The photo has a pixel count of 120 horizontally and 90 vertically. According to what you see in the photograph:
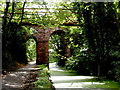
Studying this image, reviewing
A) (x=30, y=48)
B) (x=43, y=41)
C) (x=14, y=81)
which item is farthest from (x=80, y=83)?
(x=30, y=48)

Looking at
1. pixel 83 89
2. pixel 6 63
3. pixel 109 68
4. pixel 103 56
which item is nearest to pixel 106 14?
pixel 103 56

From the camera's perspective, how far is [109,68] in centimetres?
816

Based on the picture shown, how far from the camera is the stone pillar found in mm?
21344

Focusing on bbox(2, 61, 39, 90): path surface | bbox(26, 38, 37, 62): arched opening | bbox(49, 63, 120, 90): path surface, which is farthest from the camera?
bbox(26, 38, 37, 62): arched opening

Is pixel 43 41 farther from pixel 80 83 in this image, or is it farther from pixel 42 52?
pixel 80 83

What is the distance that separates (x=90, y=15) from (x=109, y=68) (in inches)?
90.8

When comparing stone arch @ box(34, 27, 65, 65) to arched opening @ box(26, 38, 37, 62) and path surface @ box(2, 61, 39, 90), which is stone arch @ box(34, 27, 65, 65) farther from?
path surface @ box(2, 61, 39, 90)

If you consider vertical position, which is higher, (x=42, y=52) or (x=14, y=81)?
(x=42, y=52)

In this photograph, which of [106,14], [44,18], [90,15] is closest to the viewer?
[106,14]

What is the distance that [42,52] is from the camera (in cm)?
2152

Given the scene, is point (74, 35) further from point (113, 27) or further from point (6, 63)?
point (6, 63)

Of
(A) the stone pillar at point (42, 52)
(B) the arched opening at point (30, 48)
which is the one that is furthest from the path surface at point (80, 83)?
(B) the arched opening at point (30, 48)

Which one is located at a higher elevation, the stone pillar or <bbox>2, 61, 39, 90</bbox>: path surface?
the stone pillar

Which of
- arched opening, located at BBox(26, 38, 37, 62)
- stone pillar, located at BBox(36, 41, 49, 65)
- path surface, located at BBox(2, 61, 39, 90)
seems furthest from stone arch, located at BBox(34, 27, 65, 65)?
path surface, located at BBox(2, 61, 39, 90)
